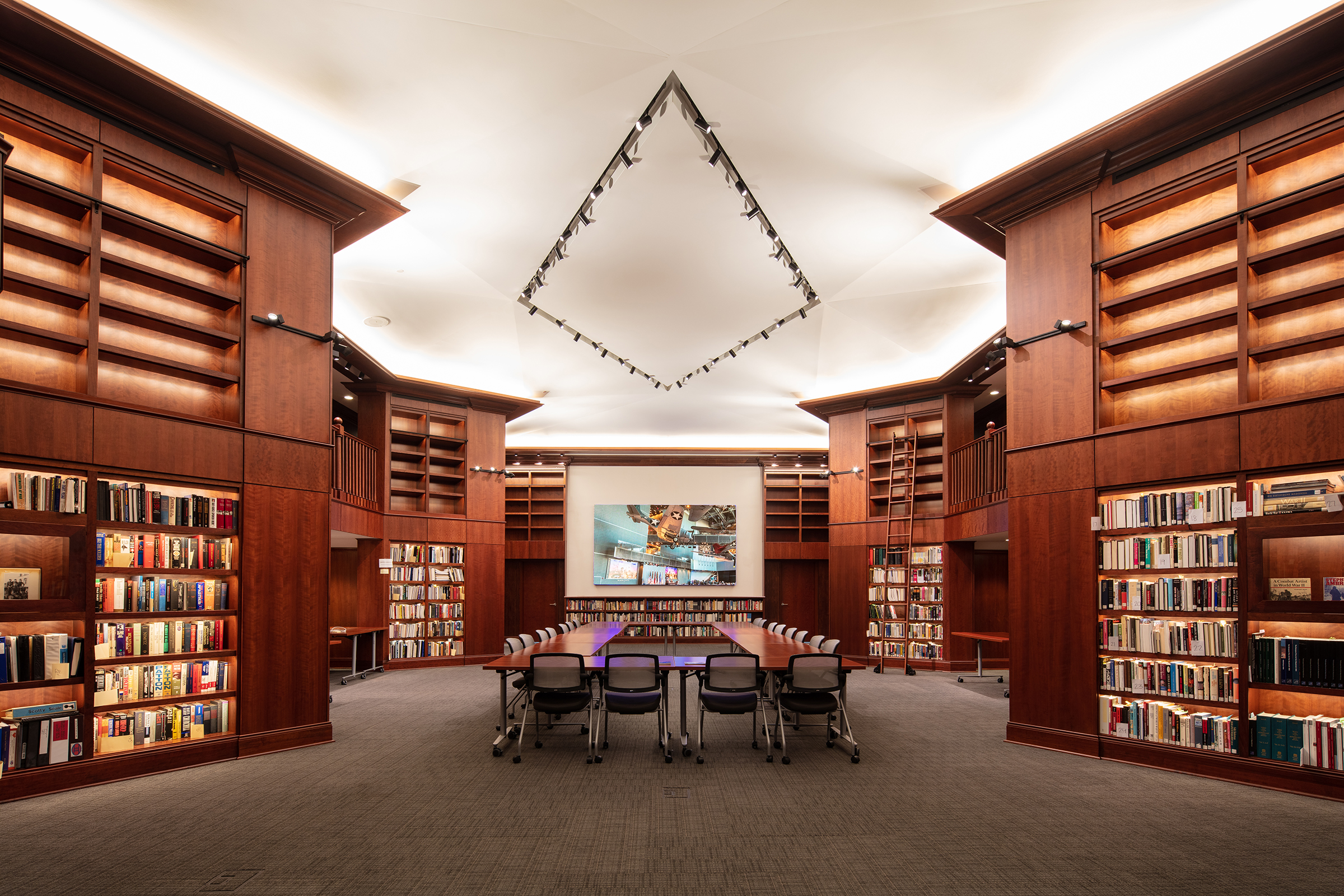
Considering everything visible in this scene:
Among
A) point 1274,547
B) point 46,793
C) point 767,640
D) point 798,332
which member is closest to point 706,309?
point 798,332

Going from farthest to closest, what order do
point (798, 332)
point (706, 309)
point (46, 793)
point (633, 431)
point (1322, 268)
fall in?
1. point (633, 431)
2. point (798, 332)
3. point (706, 309)
4. point (1322, 268)
5. point (46, 793)

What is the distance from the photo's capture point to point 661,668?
6191 millimetres

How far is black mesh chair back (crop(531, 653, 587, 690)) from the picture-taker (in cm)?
602

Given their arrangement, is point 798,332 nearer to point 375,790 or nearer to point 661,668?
point 661,668

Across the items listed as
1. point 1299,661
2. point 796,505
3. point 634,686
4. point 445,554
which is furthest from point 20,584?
point 796,505

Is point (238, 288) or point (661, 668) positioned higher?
point (238, 288)

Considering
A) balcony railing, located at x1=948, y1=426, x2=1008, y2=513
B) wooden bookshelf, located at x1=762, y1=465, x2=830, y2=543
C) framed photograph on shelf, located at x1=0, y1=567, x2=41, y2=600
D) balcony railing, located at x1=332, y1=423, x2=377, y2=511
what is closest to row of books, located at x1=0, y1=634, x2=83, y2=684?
framed photograph on shelf, located at x1=0, y1=567, x2=41, y2=600

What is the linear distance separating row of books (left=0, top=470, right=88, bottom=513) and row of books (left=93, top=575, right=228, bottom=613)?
547 mm

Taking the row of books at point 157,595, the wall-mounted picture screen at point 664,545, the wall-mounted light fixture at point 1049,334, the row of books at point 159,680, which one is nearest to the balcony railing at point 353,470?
the row of books at point 157,595

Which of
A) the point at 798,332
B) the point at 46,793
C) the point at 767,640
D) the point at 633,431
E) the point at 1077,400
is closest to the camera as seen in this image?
the point at 46,793

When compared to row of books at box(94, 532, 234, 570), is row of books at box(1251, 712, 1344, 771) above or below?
below

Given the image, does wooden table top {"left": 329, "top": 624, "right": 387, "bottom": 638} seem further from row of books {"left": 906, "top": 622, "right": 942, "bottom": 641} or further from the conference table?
row of books {"left": 906, "top": 622, "right": 942, "bottom": 641}

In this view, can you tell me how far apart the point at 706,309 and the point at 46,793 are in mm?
8205

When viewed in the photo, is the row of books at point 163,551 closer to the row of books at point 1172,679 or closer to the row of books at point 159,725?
the row of books at point 159,725
